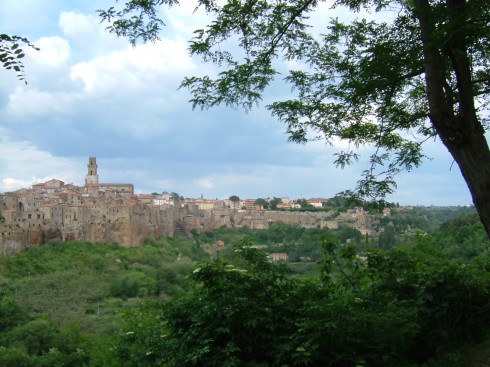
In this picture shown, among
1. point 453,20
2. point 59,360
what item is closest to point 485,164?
point 453,20

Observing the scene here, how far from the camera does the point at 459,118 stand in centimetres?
413

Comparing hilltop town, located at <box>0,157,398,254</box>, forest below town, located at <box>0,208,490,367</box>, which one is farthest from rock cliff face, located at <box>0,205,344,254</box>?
forest below town, located at <box>0,208,490,367</box>

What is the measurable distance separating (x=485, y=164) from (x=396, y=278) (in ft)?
4.36

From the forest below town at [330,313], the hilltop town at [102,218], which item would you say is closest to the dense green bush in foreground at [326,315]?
the forest below town at [330,313]

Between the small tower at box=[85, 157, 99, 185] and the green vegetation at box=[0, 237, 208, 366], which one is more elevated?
the small tower at box=[85, 157, 99, 185]

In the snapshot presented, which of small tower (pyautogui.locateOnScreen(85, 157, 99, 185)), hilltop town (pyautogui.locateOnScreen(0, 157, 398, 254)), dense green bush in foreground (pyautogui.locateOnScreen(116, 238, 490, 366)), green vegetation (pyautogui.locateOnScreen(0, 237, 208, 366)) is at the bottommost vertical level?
green vegetation (pyautogui.locateOnScreen(0, 237, 208, 366))

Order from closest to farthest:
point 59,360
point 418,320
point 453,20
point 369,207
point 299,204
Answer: point 453,20, point 418,320, point 369,207, point 59,360, point 299,204

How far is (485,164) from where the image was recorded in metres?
4.03

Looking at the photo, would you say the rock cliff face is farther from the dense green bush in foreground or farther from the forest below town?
the dense green bush in foreground

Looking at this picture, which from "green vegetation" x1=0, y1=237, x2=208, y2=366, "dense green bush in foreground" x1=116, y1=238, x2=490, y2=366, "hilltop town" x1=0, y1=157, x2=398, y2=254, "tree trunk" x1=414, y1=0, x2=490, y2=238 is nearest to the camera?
"dense green bush in foreground" x1=116, y1=238, x2=490, y2=366

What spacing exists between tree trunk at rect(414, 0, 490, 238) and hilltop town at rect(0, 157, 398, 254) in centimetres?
2617

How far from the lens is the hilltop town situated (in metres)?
40.2

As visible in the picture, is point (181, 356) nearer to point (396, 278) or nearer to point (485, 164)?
point (396, 278)

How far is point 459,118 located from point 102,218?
4393 cm
